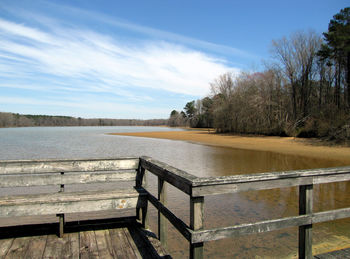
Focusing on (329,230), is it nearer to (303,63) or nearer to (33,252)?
(33,252)

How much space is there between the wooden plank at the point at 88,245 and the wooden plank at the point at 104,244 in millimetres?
45

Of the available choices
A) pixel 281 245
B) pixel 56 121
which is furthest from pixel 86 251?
pixel 56 121

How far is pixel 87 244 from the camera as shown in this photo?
3.26 metres

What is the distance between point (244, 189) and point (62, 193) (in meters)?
2.59

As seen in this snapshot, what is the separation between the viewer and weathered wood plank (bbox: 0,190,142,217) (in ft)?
10.6

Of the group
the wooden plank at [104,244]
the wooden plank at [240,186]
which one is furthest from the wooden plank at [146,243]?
the wooden plank at [240,186]

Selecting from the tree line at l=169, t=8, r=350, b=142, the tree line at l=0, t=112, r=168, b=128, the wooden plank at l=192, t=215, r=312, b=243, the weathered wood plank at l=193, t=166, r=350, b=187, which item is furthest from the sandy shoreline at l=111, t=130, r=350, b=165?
the tree line at l=0, t=112, r=168, b=128

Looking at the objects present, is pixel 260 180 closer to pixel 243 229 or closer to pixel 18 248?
pixel 243 229

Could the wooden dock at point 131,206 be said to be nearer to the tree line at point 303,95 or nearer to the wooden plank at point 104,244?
the wooden plank at point 104,244

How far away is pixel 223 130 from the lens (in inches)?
1821

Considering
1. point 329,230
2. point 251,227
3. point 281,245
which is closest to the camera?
point 251,227

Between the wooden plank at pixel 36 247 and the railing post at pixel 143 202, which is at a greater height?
the railing post at pixel 143 202

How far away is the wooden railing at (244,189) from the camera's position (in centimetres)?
219

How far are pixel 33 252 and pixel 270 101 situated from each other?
36.4 m
